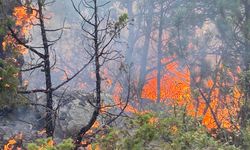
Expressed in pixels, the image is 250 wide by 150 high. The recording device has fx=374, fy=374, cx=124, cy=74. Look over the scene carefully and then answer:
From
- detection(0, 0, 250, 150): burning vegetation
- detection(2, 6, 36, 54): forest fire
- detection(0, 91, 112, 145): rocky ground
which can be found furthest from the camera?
detection(0, 91, 112, 145): rocky ground

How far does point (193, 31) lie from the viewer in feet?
75.5

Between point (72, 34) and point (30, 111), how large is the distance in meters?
26.1

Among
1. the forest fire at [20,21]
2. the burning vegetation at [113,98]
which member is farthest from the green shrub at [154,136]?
the forest fire at [20,21]

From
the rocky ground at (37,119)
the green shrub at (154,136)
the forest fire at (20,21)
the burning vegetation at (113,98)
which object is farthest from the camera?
the rocky ground at (37,119)

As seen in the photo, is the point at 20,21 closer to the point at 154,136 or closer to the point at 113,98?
the point at 154,136

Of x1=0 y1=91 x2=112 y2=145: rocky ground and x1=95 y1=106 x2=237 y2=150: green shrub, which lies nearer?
x1=95 y1=106 x2=237 y2=150: green shrub

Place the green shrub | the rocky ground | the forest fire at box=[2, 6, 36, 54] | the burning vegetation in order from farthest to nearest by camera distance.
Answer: the rocky ground → the forest fire at box=[2, 6, 36, 54] → the burning vegetation → the green shrub

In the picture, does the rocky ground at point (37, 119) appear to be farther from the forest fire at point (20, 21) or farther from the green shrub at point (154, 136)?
the green shrub at point (154, 136)

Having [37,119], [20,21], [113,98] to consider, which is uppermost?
[20,21]

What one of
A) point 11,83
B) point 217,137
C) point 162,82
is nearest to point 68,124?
point 217,137

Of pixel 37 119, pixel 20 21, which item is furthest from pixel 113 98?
pixel 20 21

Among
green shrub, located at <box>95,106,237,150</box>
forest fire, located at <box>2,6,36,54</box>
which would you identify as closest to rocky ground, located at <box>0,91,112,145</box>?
forest fire, located at <box>2,6,36,54</box>

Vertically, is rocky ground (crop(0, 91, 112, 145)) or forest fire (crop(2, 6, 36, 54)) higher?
forest fire (crop(2, 6, 36, 54))

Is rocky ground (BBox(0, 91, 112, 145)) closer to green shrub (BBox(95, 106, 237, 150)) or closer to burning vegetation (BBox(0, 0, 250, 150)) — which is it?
burning vegetation (BBox(0, 0, 250, 150))
